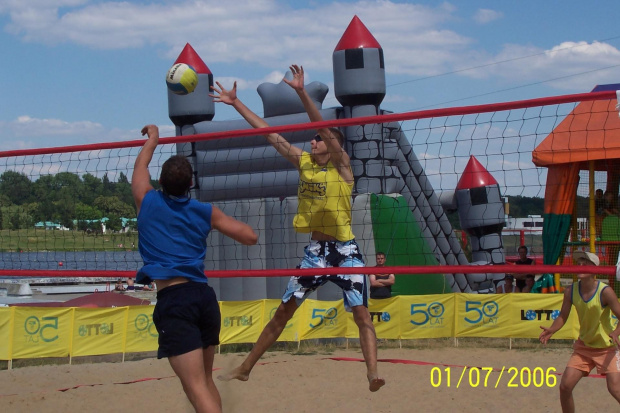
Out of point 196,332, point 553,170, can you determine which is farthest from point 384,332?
point 196,332

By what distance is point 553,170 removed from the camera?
11414 millimetres

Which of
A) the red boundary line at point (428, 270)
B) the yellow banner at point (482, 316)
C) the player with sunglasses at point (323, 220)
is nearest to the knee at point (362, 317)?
the player with sunglasses at point (323, 220)

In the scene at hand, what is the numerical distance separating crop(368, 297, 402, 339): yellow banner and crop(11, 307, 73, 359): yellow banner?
4.23 m

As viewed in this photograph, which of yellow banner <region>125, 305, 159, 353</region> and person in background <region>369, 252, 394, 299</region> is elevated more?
person in background <region>369, 252, 394, 299</region>

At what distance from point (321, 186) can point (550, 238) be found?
7.15 meters

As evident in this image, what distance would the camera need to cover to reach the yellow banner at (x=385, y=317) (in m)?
11.9

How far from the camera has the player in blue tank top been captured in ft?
13.0

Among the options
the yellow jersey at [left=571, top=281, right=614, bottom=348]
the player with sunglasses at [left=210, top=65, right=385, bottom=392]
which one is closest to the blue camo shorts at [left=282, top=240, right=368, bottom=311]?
the player with sunglasses at [left=210, top=65, right=385, bottom=392]

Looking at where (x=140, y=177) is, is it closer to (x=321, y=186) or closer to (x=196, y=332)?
(x=196, y=332)

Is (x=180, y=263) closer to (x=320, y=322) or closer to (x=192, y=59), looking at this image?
(x=320, y=322)

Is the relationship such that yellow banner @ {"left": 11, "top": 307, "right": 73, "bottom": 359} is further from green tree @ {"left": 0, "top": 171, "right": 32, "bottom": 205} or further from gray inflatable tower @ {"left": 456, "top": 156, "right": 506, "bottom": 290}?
gray inflatable tower @ {"left": 456, "top": 156, "right": 506, "bottom": 290}

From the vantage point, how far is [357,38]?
1141cm

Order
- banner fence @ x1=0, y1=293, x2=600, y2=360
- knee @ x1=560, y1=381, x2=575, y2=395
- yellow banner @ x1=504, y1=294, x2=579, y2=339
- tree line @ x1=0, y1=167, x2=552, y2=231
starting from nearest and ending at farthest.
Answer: knee @ x1=560, y1=381, x2=575, y2=395
tree line @ x1=0, y1=167, x2=552, y2=231
banner fence @ x1=0, y1=293, x2=600, y2=360
yellow banner @ x1=504, y1=294, x2=579, y2=339

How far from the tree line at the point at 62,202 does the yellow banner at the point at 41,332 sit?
356 cm
